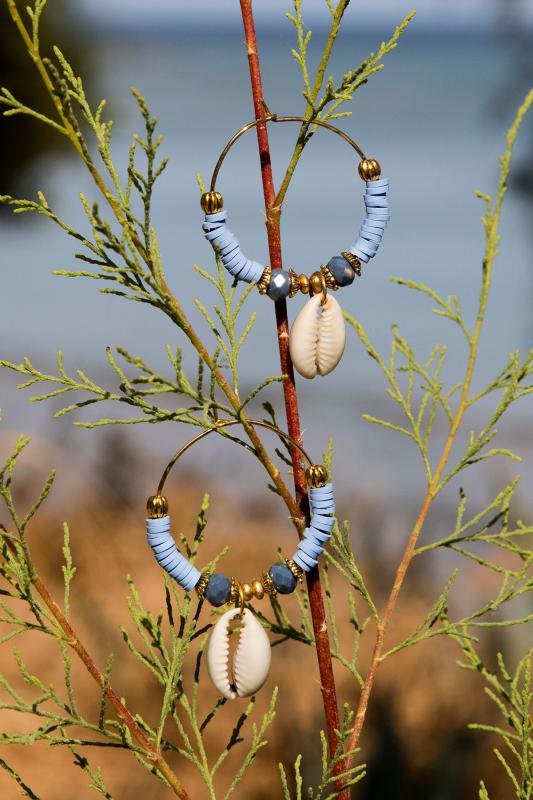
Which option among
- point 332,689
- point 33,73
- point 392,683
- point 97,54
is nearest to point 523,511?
point 392,683

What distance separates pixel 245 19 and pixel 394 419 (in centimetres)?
492

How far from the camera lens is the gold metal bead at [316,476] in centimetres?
119

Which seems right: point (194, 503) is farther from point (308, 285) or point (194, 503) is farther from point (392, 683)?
point (308, 285)

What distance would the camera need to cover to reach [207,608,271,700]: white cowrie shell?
3.99 feet

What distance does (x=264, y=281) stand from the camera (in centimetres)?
119

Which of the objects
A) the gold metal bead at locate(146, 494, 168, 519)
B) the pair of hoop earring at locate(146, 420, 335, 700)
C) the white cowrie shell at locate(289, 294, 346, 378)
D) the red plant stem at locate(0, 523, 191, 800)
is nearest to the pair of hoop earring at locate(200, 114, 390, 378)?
the white cowrie shell at locate(289, 294, 346, 378)

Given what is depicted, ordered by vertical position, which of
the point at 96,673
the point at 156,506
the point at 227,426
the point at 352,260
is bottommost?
the point at 96,673

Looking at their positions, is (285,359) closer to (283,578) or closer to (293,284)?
(293,284)

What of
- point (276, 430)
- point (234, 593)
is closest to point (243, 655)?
point (234, 593)

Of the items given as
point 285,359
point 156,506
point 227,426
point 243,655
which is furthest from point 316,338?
point 243,655

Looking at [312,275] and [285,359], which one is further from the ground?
[312,275]

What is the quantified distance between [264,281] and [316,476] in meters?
0.26

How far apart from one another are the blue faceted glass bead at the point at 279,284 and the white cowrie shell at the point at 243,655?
43cm

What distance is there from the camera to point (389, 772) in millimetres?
2912
